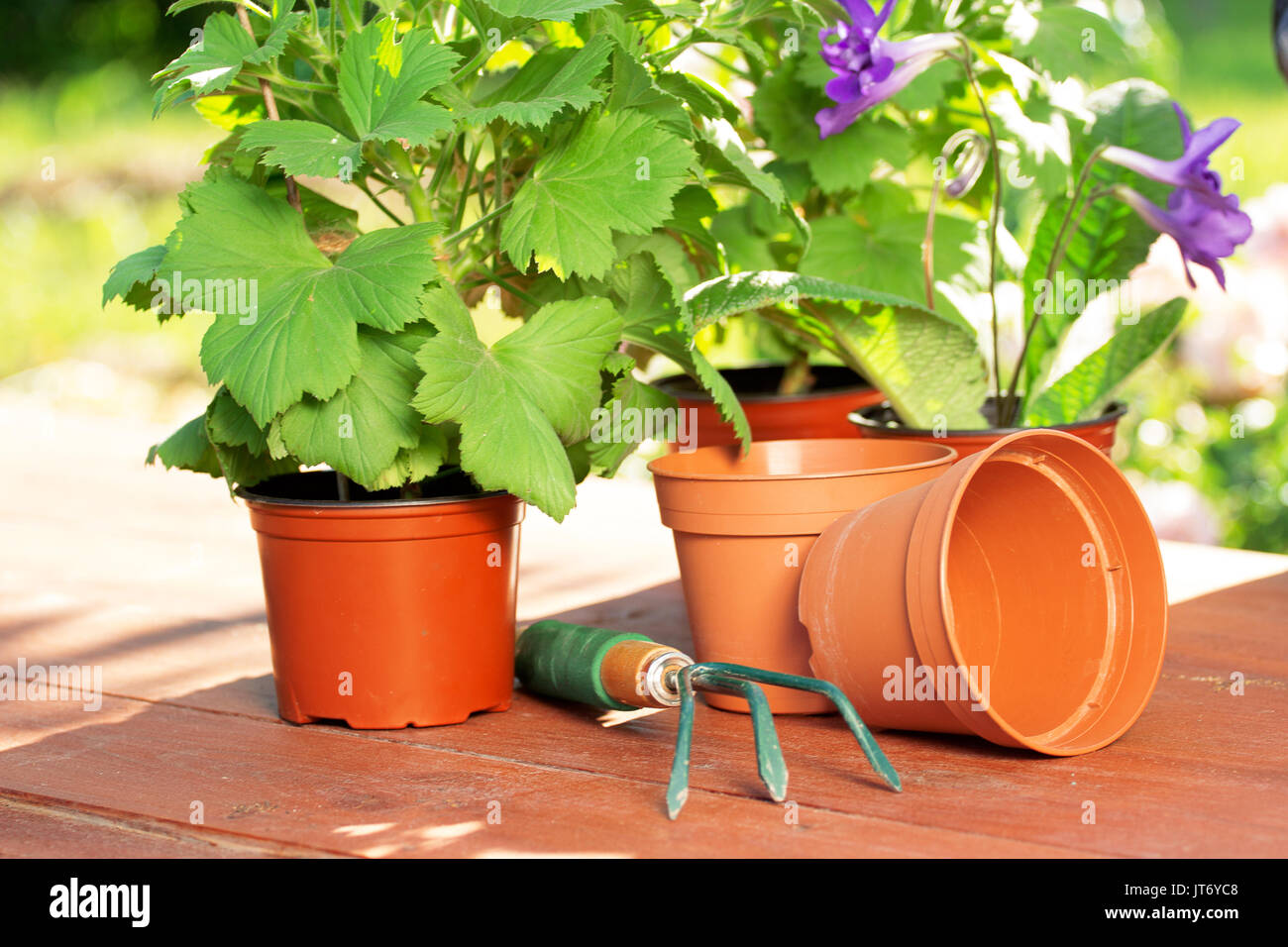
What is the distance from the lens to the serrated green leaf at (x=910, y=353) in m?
1.18

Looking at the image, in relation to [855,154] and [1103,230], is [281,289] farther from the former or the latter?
[1103,230]

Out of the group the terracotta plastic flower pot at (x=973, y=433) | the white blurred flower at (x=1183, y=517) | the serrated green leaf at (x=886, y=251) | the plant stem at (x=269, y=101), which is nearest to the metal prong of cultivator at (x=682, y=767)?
the terracotta plastic flower pot at (x=973, y=433)

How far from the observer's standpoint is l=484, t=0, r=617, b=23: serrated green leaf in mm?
902

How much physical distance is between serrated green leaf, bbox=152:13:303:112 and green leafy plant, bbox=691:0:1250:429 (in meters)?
0.38

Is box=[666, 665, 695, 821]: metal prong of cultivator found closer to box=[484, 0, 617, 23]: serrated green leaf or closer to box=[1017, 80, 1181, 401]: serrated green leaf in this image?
box=[484, 0, 617, 23]: serrated green leaf

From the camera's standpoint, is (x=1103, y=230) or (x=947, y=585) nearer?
(x=947, y=585)

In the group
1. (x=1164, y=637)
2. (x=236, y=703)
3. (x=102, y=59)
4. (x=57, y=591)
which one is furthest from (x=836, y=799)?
(x=102, y=59)

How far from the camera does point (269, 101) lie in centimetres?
98

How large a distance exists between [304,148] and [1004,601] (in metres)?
0.61

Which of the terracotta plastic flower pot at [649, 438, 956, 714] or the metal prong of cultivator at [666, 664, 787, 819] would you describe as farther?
the terracotta plastic flower pot at [649, 438, 956, 714]

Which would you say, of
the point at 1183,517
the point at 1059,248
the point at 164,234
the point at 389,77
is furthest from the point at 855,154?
the point at 164,234

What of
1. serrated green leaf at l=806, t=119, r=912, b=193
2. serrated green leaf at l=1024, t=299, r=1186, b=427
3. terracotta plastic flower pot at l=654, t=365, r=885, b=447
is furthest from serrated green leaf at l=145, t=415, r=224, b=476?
serrated green leaf at l=1024, t=299, r=1186, b=427

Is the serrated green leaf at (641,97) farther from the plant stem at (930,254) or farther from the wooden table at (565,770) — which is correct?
the wooden table at (565,770)

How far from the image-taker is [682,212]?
109cm
